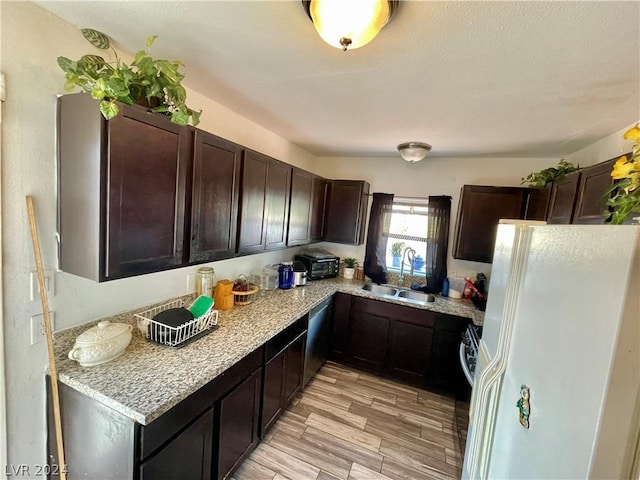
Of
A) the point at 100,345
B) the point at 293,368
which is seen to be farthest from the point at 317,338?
the point at 100,345

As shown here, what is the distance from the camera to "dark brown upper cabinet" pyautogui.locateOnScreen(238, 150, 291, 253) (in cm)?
188

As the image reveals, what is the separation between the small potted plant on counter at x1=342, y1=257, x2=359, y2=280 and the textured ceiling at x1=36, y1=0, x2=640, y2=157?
70.2 inches

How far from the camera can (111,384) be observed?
1.10 meters

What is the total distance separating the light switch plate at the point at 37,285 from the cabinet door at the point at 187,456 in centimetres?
86

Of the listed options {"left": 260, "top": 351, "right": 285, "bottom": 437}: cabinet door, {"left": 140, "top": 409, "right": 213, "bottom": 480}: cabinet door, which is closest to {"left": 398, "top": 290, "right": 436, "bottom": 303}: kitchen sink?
{"left": 260, "top": 351, "right": 285, "bottom": 437}: cabinet door

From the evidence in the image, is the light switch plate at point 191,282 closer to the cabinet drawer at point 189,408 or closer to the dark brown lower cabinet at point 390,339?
the cabinet drawer at point 189,408

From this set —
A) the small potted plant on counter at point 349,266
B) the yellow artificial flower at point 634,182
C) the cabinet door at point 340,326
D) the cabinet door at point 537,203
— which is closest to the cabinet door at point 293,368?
the cabinet door at point 340,326

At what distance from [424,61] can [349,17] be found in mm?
525

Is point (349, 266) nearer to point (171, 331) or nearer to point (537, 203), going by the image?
point (537, 203)

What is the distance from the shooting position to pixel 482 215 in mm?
2631

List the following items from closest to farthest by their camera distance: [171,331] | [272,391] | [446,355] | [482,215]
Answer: [171,331] < [272,391] < [446,355] < [482,215]

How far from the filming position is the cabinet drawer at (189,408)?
104 centimetres

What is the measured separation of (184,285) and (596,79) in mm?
2617

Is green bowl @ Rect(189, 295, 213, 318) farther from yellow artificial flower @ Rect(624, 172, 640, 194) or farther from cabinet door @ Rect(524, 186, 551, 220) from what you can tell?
cabinet door @ Rect(524, 186, 551, 220)
